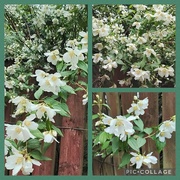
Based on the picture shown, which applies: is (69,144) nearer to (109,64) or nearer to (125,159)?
(125,159)

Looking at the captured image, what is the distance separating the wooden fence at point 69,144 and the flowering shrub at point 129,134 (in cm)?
11

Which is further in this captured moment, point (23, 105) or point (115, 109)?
point (115, 109)

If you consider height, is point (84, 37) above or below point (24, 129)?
above

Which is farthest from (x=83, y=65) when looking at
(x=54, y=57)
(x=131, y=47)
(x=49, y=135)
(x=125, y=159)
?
(x=125, y=159)

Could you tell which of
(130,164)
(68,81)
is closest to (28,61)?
(68,81)

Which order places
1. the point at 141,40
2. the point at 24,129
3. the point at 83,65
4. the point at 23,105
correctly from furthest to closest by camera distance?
the point at 141,40, the point at 83,65, the point at 23,105, the point at 24,129

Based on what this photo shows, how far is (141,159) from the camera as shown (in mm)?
1726

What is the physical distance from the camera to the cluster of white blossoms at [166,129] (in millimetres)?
1774

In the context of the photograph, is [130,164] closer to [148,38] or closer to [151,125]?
[151,125]

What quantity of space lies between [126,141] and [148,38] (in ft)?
1.73

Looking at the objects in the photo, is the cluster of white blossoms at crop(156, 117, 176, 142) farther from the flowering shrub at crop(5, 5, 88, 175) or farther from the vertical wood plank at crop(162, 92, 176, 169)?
the flowering shrub at crop(5, 5, 88, 175)

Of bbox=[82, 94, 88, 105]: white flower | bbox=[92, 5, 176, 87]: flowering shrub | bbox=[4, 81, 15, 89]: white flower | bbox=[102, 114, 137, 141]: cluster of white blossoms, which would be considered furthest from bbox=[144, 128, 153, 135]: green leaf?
bbox=[4, 81, 15, 89]: white flower

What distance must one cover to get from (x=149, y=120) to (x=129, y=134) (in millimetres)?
177

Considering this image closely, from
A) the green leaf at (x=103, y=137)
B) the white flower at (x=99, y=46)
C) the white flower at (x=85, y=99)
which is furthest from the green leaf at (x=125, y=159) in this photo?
the white flower at (x=99, y=46)
